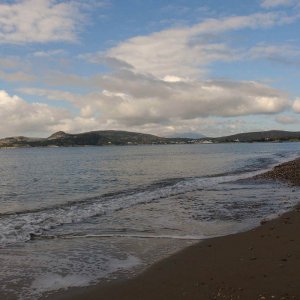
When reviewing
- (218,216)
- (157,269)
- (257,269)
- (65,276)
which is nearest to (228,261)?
(257,269)

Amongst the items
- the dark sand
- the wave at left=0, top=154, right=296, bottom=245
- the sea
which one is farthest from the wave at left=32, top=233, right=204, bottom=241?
the dark sand

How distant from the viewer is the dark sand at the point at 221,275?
9160 millimetres

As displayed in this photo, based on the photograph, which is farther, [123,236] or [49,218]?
[49,218]

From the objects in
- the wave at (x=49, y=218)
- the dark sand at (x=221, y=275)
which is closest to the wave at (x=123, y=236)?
the wave at (x=49, y=218)

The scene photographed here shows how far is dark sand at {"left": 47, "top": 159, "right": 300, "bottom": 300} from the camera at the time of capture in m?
9.16

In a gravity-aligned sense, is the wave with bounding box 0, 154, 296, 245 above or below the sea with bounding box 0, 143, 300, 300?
below

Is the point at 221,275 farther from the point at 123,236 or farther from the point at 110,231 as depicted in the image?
the point at 110,231

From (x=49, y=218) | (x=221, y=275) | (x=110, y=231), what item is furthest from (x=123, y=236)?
(x=221, y=275)

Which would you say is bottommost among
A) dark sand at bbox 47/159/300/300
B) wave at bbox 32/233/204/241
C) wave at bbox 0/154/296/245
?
wave at bbox 0/154/296/245

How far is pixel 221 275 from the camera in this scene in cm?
1048

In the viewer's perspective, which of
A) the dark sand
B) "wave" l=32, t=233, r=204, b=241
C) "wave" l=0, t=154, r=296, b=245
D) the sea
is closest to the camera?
the dark sand

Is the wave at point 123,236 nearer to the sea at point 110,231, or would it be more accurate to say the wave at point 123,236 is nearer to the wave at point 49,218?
the sea at point 110,231

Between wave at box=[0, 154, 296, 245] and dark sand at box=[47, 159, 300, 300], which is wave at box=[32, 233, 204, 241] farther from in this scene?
dark sand at box=[47, 159, 300, 300]

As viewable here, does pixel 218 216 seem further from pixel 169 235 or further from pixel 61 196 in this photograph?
pixel 61 196
